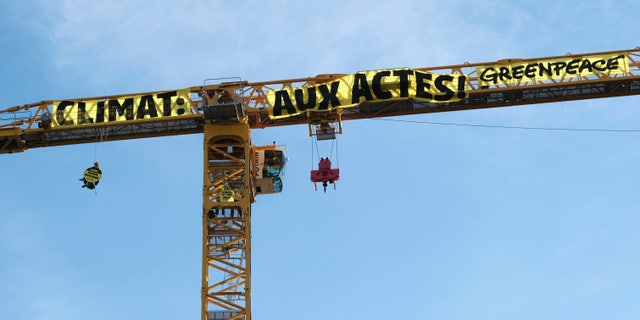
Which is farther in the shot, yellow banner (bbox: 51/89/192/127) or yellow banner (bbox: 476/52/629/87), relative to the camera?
yellow banner (bbox: 476/52/629/87)

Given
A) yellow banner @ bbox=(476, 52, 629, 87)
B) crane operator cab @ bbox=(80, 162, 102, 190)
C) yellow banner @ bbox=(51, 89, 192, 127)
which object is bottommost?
crane operator cab @ bbox=(80, 162, 102, 190)

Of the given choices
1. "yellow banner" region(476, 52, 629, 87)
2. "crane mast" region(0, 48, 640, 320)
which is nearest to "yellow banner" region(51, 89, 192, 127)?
"crane mast" region(0, 48, 640, 320)

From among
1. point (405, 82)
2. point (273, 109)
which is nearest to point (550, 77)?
point (405, 82)

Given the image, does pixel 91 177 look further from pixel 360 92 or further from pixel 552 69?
pixel 552 69

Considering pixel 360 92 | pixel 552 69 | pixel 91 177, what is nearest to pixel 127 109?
pixel 91 177

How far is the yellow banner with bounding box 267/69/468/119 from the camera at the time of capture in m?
50.9

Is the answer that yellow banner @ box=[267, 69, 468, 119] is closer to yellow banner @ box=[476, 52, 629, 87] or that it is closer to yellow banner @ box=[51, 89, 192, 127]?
yellow banner @ box=[476, 52, 629, 87]

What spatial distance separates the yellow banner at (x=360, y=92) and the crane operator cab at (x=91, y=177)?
7699mm

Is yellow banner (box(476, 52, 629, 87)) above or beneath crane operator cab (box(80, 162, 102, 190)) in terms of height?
above

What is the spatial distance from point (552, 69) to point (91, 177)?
20157 mm

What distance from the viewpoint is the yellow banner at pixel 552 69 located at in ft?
171

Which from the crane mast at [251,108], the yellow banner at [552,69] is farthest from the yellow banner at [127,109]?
the yellow banner at [552,69]

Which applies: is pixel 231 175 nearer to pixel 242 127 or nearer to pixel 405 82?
pixel 242 127

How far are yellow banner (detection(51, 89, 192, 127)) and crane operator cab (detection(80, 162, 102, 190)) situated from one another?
2185 mm
